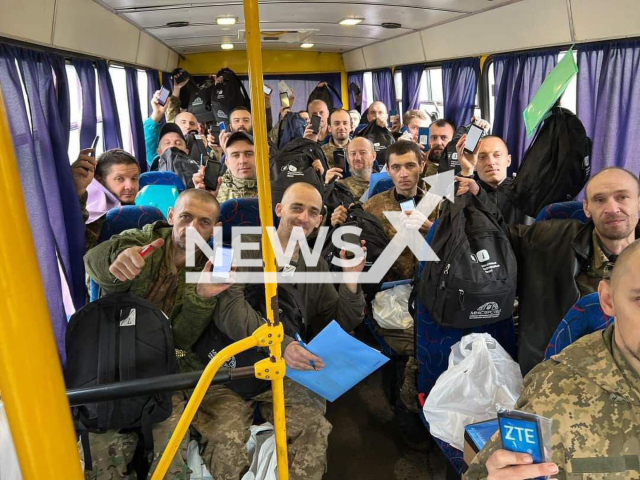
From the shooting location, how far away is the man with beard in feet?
9.09

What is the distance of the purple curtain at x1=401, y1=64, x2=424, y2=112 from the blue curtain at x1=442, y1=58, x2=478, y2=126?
3.41ft

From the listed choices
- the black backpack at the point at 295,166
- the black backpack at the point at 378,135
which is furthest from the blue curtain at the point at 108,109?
the black backpack at the point at 378,135

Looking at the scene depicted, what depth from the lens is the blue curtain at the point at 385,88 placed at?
10219mm

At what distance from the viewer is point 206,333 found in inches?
101

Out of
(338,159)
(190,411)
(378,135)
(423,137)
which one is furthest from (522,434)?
(378,135)

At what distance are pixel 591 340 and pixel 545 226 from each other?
1.56 meters

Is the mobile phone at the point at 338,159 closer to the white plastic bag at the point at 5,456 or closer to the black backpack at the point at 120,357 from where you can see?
the black backpack at the point at 120,357

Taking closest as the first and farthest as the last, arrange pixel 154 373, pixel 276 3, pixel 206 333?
pixel 154 373, pixel 206 333, pixel 276 3

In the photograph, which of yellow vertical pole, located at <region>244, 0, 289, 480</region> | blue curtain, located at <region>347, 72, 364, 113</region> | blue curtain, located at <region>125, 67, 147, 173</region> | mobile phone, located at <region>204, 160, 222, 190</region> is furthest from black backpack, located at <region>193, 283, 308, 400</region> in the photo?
blue curtain, located at <region>347, 72, 364, 113</region>

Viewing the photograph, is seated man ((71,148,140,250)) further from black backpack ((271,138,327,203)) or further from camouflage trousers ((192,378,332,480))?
camouflage trousers ((192,378,332,480))

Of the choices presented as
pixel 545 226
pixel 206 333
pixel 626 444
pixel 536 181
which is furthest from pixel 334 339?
pixel 536 181

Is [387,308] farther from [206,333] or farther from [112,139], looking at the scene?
[112,139]

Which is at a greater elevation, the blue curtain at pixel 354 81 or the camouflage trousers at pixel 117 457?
the blue curtain at pixel 354 81

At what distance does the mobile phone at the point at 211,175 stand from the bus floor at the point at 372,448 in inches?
77.2
